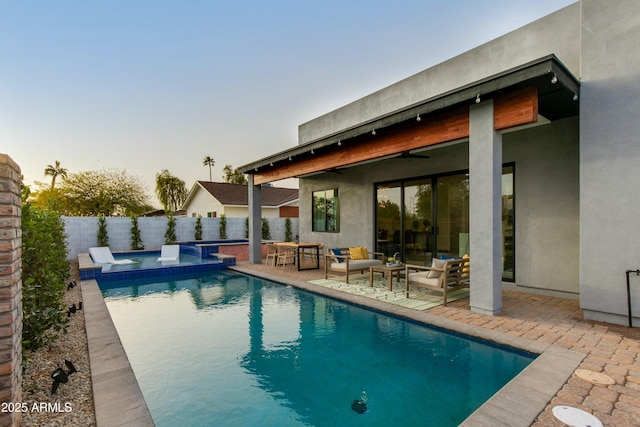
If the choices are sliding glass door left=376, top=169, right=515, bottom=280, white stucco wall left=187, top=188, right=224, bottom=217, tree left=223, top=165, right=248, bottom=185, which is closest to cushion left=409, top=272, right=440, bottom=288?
sliding glass door left=376, top=169, right=515, bottom=280

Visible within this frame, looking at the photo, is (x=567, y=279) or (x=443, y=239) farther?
(x=443, y=239)

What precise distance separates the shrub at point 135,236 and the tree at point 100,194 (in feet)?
26.2

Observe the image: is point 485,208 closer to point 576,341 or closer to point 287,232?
point 576,341

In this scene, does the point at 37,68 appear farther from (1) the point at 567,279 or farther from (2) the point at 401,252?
(1) the point at 567,279

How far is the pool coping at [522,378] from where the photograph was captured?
2.55 metres

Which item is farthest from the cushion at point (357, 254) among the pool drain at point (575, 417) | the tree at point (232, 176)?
the tree at point (232, 176)

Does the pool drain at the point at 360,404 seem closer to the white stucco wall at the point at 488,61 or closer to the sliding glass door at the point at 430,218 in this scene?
the sliding glass door at the point at 430,218

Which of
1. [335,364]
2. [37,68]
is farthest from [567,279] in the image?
Answer: [37,68]

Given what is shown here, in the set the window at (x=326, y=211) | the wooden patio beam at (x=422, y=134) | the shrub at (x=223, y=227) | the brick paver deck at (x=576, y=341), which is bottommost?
the brick paver deck at (x=576, y=341)

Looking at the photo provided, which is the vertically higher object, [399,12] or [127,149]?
[399,12]

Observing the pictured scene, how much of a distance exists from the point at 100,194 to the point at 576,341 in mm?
30154

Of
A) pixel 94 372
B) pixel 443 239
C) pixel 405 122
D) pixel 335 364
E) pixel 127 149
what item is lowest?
pixel 335 364

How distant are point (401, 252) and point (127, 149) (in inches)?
632

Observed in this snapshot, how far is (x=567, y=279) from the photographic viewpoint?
645 cm
